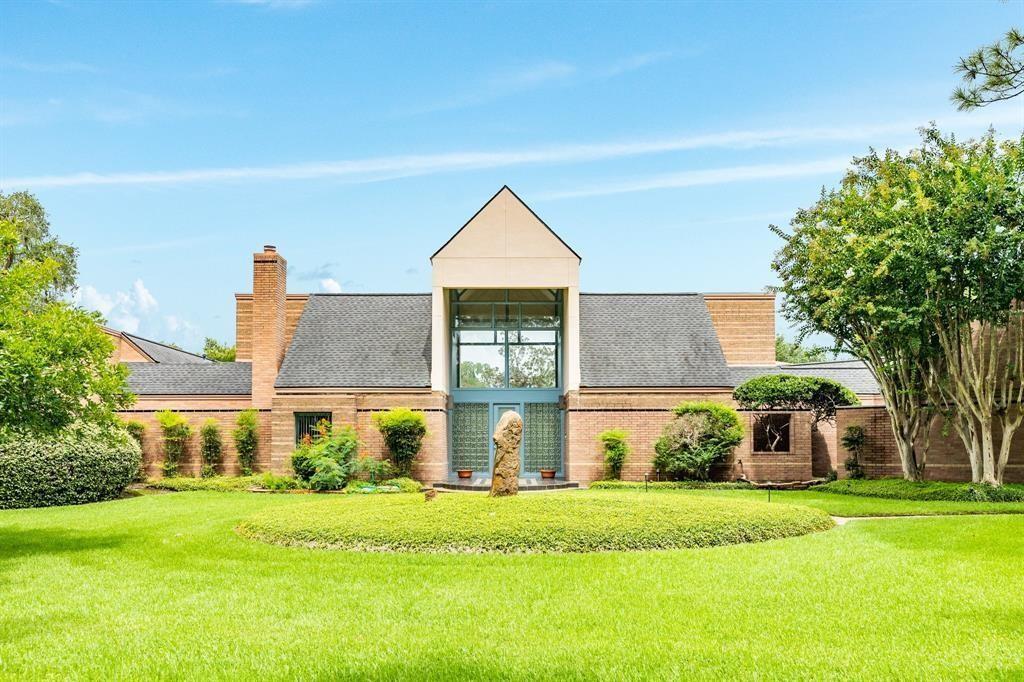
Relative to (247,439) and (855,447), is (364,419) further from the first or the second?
Result: (855,447)

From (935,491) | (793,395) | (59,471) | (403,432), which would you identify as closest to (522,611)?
(935,491)

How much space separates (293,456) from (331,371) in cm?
348

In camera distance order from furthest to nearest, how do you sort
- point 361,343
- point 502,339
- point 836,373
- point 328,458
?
point 836,373 < point 361,343 < point 502,339 < point 328,458

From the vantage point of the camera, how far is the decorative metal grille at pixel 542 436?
88.8 feet

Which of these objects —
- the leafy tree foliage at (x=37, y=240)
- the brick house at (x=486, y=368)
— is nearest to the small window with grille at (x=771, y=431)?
the brick house at (x=486, y=368)

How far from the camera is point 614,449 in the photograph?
24797 millimetres

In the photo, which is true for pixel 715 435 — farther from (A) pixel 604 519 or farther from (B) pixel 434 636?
(B) pixel 434 636

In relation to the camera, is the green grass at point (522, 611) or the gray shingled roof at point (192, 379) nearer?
the green grass at point (522, 611)

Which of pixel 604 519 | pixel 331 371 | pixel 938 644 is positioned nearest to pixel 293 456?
pixel 331 371

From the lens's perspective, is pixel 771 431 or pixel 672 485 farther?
pixel 771 431

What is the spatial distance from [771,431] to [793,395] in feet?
5.35

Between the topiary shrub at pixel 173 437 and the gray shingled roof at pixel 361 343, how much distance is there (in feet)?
10.1

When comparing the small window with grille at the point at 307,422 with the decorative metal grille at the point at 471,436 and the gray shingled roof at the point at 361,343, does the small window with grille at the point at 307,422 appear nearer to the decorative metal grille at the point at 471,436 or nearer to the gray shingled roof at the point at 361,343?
the gray shingled roof at the point at 361,343

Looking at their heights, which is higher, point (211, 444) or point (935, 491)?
point (211, 444)
